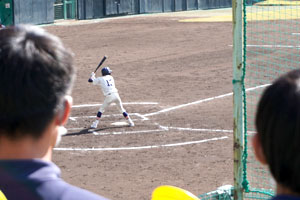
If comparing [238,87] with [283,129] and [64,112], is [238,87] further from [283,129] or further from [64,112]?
[283,129]

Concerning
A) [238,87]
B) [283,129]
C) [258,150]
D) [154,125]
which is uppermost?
[283,129]

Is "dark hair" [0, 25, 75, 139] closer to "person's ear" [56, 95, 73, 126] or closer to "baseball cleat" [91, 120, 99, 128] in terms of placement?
"person's ear" [56, 95, 73, 126]

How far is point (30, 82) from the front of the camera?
7.19 feet

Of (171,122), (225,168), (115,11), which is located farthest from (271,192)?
(115,11)

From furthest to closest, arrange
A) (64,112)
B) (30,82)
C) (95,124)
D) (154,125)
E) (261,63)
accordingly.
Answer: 1. (261,63)
2. (154,125)
3. (95,124)
4. (64,112)
5. (30,82)

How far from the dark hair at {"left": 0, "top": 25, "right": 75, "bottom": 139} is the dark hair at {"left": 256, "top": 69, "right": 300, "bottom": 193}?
700mm

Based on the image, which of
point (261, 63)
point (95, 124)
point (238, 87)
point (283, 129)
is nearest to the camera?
point (283, 129)

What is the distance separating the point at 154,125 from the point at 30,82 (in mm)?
11138

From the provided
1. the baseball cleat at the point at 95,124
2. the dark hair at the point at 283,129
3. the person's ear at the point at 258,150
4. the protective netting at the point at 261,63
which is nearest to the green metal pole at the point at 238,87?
the protective netting at the point at 261,63

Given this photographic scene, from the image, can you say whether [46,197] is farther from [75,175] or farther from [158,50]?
[158,50]

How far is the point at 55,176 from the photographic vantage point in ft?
7.30

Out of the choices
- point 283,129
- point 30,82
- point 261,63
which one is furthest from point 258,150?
point 261,63

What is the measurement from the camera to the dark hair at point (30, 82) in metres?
2.21

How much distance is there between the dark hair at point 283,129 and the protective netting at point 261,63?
17.9 feet
